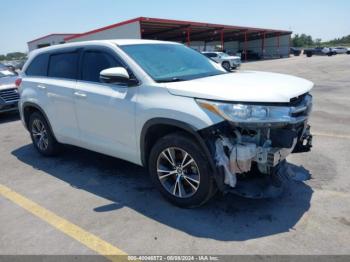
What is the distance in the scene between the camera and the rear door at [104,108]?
3953 mm

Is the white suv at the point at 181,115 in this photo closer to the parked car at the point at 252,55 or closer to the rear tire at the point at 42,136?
the rear tire at the point at 42,136

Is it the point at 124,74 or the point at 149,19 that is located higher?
the point at 149,19

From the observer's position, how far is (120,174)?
192 inches

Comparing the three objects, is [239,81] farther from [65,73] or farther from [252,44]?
[252,44]

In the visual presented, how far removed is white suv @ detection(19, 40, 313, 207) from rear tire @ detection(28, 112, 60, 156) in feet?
1.80

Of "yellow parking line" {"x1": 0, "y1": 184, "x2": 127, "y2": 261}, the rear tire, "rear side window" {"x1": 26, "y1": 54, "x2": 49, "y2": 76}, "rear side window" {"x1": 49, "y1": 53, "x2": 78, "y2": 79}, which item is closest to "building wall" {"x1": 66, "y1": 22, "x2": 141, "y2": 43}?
"rear side window" {"x1": 26, "y1": 54, "x2": 49, "y2": 76}

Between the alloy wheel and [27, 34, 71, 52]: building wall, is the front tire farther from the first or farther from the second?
[27, 34, 71, 52]: building wall

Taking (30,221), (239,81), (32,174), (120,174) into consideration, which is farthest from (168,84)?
(32,174)

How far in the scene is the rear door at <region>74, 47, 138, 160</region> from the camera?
3.95 m

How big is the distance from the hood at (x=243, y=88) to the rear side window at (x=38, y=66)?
2.87 meters

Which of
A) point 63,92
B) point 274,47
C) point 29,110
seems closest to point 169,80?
point 63,92

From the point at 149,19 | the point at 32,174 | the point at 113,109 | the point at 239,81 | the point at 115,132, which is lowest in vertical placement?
the point at 32,174

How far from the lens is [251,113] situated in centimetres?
311

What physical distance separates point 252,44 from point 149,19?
41.3 meters
